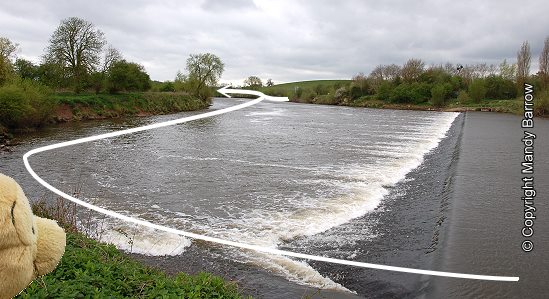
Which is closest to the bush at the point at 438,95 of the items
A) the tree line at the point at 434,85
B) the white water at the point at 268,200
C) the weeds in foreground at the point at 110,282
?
the tree line at the point at 434,85

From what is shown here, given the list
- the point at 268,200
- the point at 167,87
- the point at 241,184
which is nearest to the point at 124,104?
the point at 167,87

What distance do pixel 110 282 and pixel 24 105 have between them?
2561 cm

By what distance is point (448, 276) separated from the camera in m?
6.48

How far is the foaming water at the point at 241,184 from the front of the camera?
351 inches

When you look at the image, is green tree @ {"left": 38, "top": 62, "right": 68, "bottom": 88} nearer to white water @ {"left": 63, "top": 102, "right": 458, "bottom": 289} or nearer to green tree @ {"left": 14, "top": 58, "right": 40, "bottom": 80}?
green tree @ {"left": 14, "top": 58, "right": 40, "bottom": 80}

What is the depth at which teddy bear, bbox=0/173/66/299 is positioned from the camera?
170 centimetres

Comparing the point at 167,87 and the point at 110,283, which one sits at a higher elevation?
the point at 167,87

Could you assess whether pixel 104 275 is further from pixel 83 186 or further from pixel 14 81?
pixel 14 81

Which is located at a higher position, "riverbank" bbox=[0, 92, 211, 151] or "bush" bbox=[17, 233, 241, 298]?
"riverbank" bbox=[0, 92, 211, 151]

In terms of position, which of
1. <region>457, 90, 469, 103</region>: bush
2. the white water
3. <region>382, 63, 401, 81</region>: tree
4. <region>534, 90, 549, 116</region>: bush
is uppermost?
<region>382, 63, 401, 81</region>: tree

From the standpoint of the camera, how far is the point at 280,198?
11859mm

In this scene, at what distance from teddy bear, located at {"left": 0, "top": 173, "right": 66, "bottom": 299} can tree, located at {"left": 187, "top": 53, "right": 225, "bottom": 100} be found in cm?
6433

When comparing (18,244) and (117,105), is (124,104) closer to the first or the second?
(117,105)

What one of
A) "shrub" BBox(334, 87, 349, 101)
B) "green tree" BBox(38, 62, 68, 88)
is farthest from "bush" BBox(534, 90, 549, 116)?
"green tree" BBox(38, 62, 68, 88)
